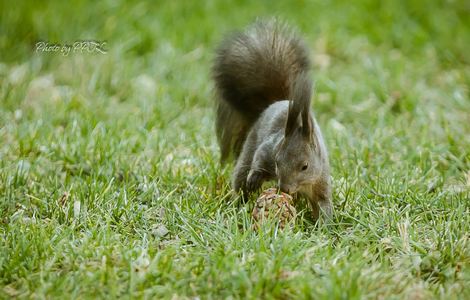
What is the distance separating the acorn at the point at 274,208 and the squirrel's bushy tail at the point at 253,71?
894 millimetres

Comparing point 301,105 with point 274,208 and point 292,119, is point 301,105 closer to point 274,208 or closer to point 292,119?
point 292,119

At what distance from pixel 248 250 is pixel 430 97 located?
309 cm

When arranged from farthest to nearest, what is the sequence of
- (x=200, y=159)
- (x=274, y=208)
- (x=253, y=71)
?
(x=200, y=159)
(x=253, y=71)
(x=274, y=208)

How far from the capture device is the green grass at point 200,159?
3.26 meters

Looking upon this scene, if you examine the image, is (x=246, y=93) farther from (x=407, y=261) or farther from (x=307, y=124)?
(x=407, y=261)

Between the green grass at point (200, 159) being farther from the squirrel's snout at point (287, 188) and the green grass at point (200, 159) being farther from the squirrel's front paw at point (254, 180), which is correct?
the squirrel's snout at point (287, 188)

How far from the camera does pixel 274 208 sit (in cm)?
367

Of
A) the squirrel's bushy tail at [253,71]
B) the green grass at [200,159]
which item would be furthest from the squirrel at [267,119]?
the green grass at [200,159]

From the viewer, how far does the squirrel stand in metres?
3.83

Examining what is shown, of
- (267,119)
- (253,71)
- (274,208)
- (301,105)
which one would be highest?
(253,71)

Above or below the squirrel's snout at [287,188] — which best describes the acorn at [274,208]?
below

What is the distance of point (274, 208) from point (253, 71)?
1088 mm

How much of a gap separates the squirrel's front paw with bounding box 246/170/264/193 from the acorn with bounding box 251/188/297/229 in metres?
0.29

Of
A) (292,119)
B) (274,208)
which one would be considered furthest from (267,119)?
(274,208)
